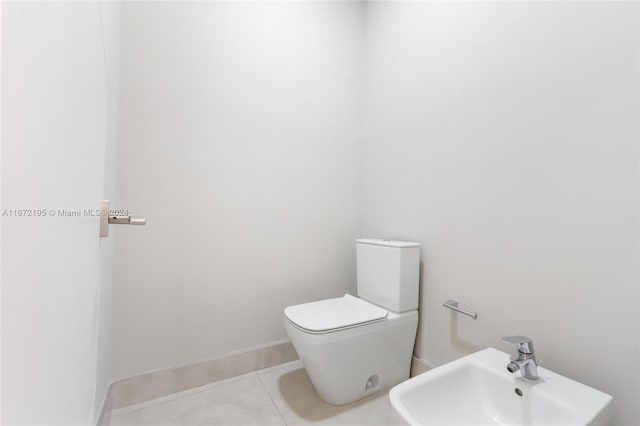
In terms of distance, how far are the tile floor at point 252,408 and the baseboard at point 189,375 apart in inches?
1.2

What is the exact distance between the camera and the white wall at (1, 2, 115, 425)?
189 mm

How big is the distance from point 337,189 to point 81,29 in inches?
63.3

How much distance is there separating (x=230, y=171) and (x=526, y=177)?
1405 millimetres

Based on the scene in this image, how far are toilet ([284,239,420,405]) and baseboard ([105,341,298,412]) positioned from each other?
0.38m

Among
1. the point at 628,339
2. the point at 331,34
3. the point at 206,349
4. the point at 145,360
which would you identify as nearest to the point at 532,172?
the point at 628,339

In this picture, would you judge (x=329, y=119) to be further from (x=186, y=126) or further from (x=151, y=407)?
(x=151, y=407)

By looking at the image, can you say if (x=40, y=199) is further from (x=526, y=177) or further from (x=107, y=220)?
(x=526, y=177)

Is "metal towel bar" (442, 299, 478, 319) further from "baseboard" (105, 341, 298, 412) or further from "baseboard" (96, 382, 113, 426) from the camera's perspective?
"baseboard" (96, 382, 113, 426)

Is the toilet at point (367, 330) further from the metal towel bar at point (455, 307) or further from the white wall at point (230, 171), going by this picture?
the white wall at point (230, 171)

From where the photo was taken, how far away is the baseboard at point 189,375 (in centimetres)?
131

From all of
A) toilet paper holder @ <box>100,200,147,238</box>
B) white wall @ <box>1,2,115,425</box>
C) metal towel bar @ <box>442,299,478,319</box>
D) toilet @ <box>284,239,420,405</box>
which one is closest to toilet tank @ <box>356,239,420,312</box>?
toilet @ <box>284,239,420,405</box>

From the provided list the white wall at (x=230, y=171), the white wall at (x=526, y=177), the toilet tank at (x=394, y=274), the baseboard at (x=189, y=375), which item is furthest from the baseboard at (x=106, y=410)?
the white wall at (x=526, y=177)

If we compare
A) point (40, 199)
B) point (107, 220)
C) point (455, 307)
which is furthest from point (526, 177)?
point (107, 220)

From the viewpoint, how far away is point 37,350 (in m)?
0.25
